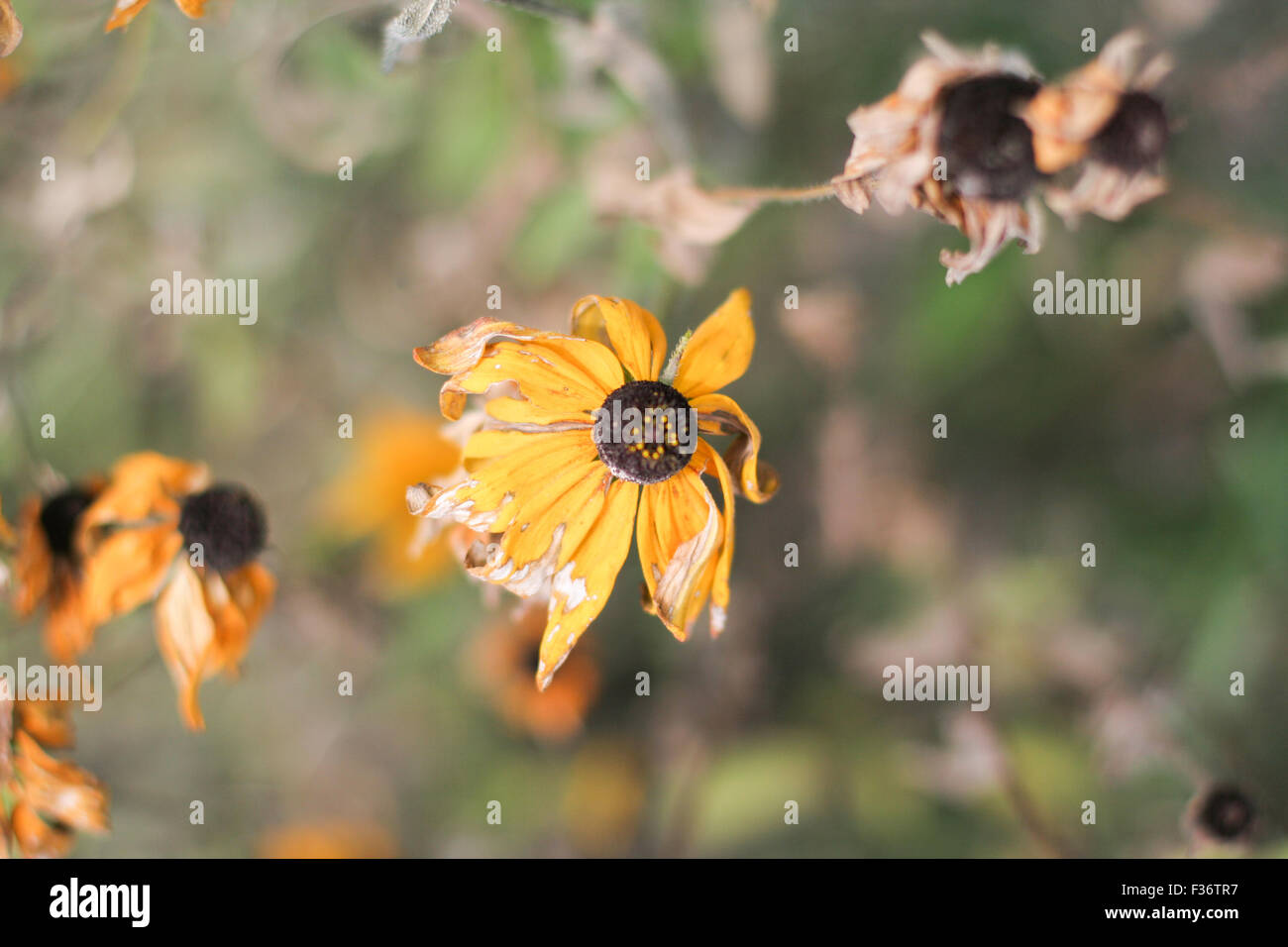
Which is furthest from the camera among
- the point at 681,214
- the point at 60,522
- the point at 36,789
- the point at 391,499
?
the point at 391,499

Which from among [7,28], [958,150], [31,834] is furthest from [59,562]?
[958,150]

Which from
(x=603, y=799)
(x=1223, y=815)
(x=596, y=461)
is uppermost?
(x=596, y=461)

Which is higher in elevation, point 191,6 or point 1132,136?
point 191,6

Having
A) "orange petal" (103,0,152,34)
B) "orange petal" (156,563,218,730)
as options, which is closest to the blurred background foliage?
"orange petal" (156,563,218,730)

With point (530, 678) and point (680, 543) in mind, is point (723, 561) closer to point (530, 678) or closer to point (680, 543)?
point (680, 543)

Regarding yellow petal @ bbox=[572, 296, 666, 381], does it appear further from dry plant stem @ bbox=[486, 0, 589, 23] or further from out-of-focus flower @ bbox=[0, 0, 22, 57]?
out-of-focus flower @ bbox=[0, 0, 22, 57]

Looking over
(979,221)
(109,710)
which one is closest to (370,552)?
(109,710)

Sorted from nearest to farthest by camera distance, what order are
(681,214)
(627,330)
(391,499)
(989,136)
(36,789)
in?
(989,136) < (627,330) < (681,214) < (36,789) < (391,499)
